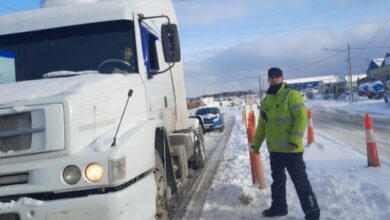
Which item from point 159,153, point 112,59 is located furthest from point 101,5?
point 159,153

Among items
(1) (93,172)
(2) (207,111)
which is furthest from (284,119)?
(2) (207,111)

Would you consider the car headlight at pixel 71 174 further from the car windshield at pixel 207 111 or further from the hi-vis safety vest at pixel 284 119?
the car windshield at pixel 207 111

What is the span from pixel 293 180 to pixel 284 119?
2.68 ft

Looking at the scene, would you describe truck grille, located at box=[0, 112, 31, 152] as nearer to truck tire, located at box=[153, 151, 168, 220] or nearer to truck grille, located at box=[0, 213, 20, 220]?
truck grille, located at box=[0, 213, 20, 220]

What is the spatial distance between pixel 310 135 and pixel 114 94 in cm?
1096

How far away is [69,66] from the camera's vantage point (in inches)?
251

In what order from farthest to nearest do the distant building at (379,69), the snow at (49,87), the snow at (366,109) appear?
the distant building at (379,69), the snow at (366,109), the snow at (49,87)

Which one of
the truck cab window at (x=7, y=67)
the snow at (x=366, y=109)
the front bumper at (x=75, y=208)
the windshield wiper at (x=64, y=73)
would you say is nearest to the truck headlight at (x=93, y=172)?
the front bumper at (x=75, y=208)

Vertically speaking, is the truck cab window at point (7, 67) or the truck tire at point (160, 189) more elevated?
the truck cab window at point (7, 67)

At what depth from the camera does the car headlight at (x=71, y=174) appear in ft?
15.0

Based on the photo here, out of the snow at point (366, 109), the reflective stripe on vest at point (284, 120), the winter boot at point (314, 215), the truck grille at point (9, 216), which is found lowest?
the snow at point (366, 109)

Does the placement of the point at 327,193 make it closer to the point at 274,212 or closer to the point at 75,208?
the point at 274,212

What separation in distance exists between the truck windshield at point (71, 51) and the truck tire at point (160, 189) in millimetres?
1245

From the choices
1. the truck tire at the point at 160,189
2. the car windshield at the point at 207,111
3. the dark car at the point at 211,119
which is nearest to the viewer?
the truck tire at the point at 160,189
